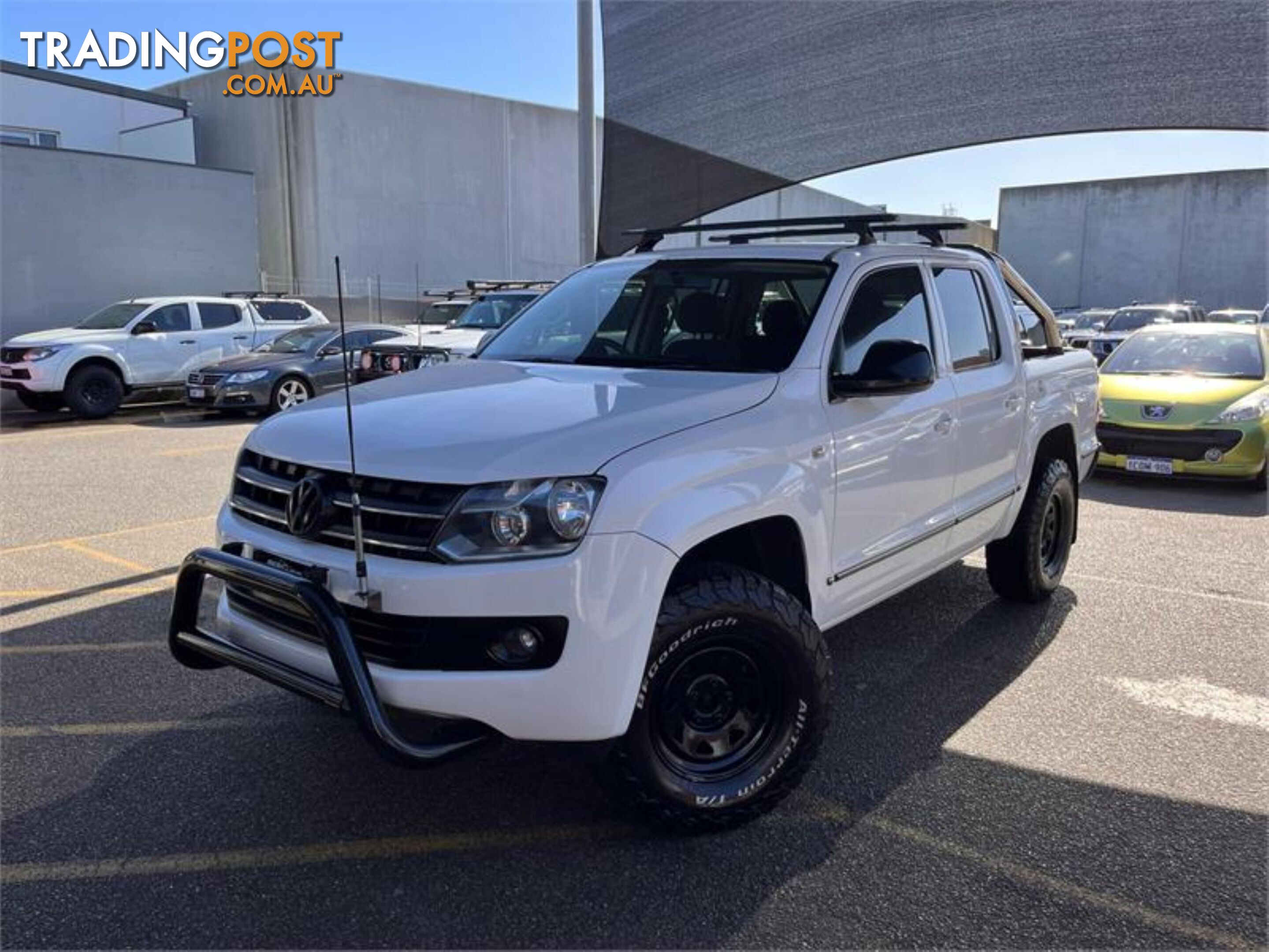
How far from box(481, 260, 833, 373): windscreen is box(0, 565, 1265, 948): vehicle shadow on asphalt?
1569mm

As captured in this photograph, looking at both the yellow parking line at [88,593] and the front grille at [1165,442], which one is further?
the front grille at [1165,442]

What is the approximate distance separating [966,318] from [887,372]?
4.85 ft

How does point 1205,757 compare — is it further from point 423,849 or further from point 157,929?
point 157,929

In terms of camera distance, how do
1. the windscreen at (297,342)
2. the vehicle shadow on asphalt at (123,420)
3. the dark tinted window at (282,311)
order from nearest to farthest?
the vehicle shadow on asphalt at (123,420)
the windscreen at (297,342)
the dark tinted window at (282,311)

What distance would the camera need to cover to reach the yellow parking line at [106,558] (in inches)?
245

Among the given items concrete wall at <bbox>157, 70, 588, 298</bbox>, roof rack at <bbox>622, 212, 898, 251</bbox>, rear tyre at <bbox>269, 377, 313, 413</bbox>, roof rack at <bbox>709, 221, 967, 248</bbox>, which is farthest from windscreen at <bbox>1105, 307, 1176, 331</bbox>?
concrete wall at <bbox>157, 70, 588, 298</bbox>

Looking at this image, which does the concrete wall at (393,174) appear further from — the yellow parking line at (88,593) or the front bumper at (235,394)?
the yellow parking line at (88,593)

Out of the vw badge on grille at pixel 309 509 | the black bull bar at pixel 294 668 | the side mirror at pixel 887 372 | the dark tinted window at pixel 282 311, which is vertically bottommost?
the black bull bar at pixel 294 668

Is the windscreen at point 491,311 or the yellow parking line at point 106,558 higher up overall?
the windscreen at point 491,311

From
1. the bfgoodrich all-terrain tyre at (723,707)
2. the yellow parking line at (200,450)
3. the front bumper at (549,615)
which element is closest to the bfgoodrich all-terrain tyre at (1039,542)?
the bfgoodrich all-terrain tyre at (723,707)

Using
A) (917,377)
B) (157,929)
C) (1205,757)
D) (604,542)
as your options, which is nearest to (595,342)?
(917,377)

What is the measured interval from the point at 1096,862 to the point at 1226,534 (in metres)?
5.32

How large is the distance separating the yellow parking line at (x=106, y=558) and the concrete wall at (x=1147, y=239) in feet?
129

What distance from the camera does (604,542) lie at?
2.70 m
